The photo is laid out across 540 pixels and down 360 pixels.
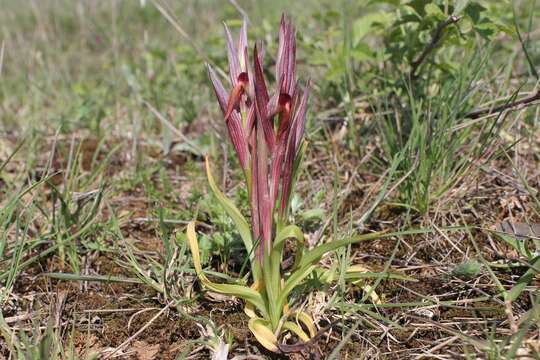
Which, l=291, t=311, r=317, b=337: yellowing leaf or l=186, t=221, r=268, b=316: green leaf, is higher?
l=186, t=221, r=268, b=316: green leaf

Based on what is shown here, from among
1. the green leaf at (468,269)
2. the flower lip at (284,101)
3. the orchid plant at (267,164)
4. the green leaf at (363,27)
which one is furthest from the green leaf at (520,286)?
the green leaf at (363,27)

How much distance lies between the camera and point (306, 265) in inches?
55.7

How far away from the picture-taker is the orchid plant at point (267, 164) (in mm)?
1338

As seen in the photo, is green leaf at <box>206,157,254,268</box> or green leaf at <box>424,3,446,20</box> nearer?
green leaf at <box>206,157,254,268</box>

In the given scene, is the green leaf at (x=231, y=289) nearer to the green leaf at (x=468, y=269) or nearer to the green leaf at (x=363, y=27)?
the green leaf at (x=468, y=269)

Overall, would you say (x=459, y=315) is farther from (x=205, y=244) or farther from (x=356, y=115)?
(x=356, y=115)

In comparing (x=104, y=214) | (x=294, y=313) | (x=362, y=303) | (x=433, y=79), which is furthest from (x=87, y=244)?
(x=433, y=79)

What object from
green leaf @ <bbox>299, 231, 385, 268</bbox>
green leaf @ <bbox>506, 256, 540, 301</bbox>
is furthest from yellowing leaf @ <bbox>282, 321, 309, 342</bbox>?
green leaf @ <bbox>506, 256, 540, 301</bbox>

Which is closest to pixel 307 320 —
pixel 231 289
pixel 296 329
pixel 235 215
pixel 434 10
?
pixel 296 329

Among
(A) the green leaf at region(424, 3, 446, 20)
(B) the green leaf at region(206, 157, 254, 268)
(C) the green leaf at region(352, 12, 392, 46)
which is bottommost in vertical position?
(B) the green leaf at region(206, 157, 254, 268)

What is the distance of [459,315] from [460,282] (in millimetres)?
136

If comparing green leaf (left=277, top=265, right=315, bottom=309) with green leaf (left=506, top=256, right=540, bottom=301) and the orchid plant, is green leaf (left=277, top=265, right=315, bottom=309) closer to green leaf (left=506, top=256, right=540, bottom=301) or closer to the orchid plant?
the orchid plant

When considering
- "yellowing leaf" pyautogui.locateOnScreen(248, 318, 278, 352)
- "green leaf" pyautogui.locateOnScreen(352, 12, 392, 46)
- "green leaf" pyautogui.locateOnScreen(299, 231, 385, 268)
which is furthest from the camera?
"green leaf" pyautogui.locateOnScreen(352, 12, 392, 46)

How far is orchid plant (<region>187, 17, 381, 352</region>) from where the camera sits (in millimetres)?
1338
